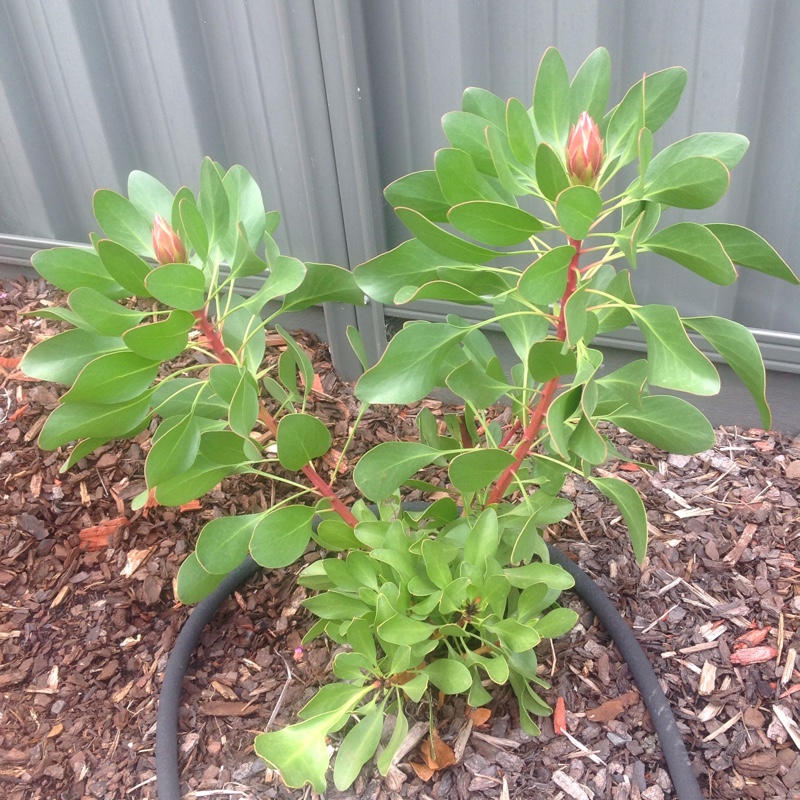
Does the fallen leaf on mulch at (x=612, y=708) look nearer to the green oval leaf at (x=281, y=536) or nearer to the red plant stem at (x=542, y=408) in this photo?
the red plant stem at (x=542, y=408)

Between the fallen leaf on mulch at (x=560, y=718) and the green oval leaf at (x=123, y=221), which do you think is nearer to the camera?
the green oval leaf at (x=123, y=221)

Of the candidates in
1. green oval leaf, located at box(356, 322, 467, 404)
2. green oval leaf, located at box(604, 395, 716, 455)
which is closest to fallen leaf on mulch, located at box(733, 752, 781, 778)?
green oval leaf, located at box(604, 395, 716, 455)

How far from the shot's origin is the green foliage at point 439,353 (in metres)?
1.03

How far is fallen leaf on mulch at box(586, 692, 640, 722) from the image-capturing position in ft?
5.30

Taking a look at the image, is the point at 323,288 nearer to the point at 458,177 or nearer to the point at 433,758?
the point at 458,177

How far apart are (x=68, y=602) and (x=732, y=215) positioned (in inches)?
88.3

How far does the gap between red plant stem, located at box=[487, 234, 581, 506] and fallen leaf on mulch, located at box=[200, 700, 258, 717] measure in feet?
2.65

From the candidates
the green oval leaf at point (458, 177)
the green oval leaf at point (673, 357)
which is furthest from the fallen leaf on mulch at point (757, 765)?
the green oval leaf at point (458, 177)

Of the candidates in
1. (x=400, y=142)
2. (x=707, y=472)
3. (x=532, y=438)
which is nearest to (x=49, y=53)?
(x=400, y=142)

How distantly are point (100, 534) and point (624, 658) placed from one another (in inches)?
61.1

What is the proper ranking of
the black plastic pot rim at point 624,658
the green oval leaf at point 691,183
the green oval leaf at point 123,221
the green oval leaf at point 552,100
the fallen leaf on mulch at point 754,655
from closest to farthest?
the green oval leaf at point 691,183 → the green oval leaf at point 552,100 → the green oval leaf at point 123,221 → the black plastic pot rim at point 624,658 → the fallen leaf on mulch at point 754,655

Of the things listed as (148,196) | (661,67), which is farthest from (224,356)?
(661,67)

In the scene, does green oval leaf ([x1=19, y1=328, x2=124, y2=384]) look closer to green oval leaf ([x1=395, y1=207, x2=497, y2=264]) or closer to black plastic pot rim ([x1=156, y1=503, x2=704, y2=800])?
green oval leaf ([x1=395, y1=207, x2=497, y2=264])

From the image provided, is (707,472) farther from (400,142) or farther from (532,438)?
(400,142)
